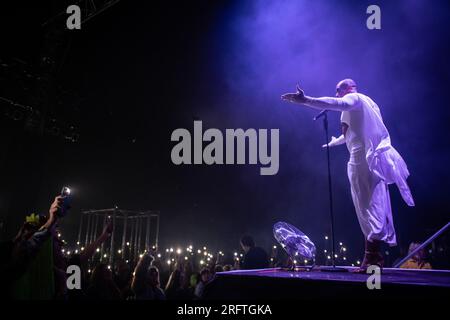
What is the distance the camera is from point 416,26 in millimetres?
5684

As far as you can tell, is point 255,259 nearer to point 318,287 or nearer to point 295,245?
point 295,245

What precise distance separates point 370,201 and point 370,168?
0.31 metres

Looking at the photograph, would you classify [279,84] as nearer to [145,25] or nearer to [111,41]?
[145,25]

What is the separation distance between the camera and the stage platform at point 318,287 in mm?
1848

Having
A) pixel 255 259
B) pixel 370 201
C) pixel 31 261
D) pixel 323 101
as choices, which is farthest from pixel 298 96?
pixel 255 259

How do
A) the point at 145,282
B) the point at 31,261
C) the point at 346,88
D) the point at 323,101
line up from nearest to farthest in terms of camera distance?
the point at 31,261, the point at 323,101, the point at 346,88, the point at 145,282

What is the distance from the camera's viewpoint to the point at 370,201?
2965 millimetres

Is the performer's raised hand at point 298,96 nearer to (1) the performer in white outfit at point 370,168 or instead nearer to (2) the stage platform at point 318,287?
(1) the performer in white outfit at point 370,168

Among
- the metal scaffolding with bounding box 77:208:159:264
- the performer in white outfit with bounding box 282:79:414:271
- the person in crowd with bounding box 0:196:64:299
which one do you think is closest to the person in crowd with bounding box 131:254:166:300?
the person in crowd with bounding box 0:196:64:299

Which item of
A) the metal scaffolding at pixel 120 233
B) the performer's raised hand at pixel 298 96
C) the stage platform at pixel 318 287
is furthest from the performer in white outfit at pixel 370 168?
the metal scaffolding at pixel 120 233

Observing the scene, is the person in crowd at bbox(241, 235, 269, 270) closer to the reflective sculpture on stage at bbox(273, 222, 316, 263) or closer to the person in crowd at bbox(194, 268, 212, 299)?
the person in crowd at bbox(194, 268, 212, 299)

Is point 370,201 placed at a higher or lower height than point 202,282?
higher
